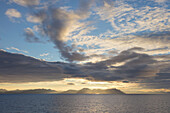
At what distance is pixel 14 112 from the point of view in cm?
10512

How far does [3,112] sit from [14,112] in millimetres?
8946

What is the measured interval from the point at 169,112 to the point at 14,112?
382 feet

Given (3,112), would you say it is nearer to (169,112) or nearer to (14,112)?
(14,112)

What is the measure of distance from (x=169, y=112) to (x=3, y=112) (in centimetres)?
12525

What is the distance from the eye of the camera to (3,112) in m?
106

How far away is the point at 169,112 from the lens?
110 m

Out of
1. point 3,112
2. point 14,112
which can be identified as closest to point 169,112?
point 14,112
